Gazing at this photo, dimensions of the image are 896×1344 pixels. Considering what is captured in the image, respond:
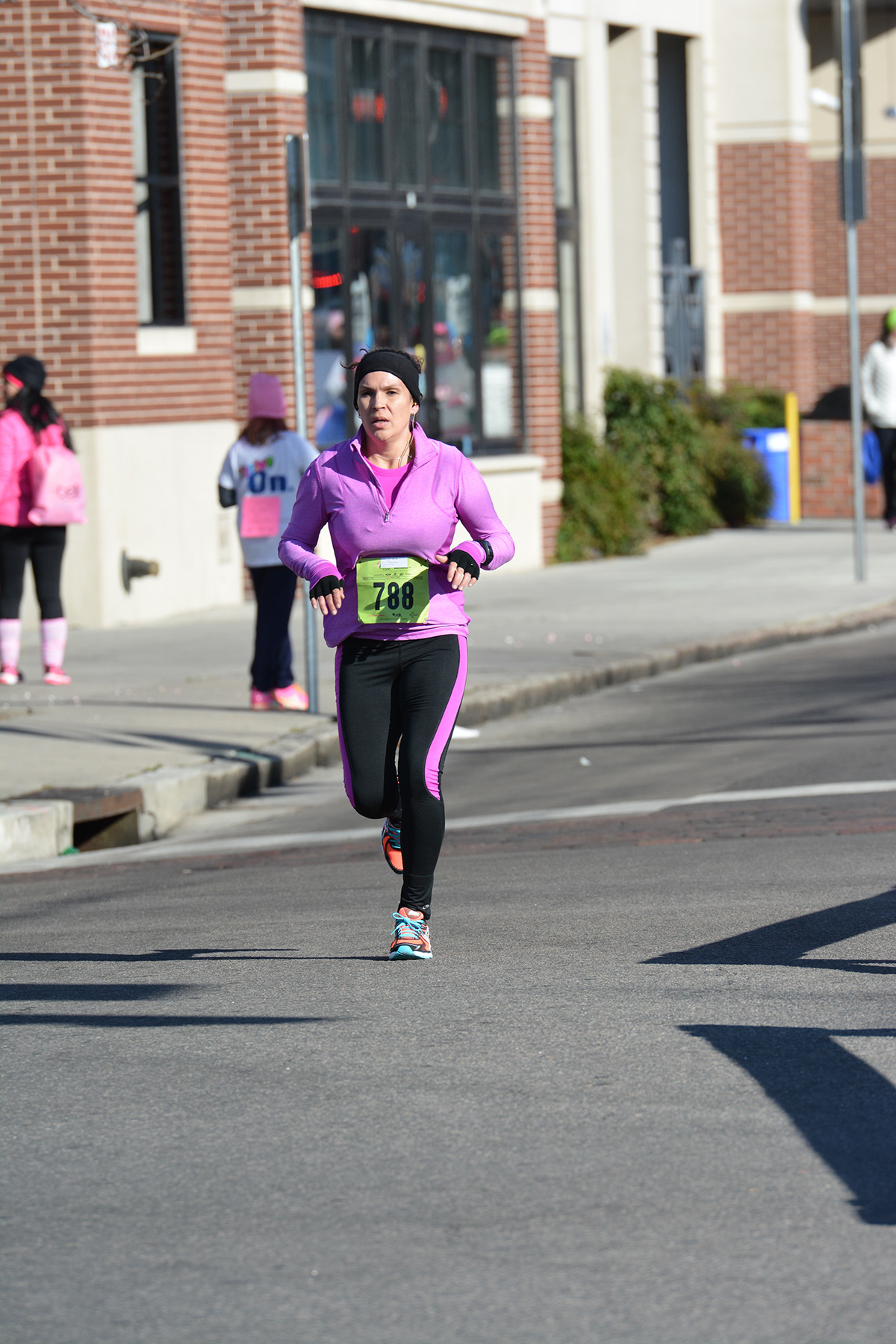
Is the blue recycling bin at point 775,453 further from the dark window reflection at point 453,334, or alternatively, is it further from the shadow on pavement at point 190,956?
the shadow on pavement at point 190,956

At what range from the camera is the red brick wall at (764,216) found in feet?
92.1

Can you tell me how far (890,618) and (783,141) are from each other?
12.7 meters

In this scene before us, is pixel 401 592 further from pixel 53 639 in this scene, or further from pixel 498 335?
pixel 498 335

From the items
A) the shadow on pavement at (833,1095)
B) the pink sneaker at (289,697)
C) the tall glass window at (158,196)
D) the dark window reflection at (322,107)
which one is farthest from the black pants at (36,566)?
the shadow on pavement at (833,1095)

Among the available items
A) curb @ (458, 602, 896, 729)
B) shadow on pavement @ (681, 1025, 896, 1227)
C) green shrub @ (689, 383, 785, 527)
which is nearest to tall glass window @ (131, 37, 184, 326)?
curb @ (458, 602, 896, 729)

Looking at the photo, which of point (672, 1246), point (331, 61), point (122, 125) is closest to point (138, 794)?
point (672, 1246)

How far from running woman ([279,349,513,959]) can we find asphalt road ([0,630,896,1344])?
1.58ft

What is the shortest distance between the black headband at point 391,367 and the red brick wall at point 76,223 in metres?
10.2

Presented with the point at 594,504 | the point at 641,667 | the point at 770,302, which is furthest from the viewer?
the point at 770,302

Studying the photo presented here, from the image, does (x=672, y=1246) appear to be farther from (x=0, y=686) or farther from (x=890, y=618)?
(x=890, y=618)

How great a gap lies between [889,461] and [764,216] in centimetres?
729

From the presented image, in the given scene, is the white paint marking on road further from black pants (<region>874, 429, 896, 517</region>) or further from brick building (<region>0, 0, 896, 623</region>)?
black pants (<region>874, 429, 896, 517</region>)

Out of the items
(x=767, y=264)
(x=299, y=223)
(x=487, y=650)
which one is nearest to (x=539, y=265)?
(x=767, y=264)

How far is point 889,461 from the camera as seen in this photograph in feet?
72.8
